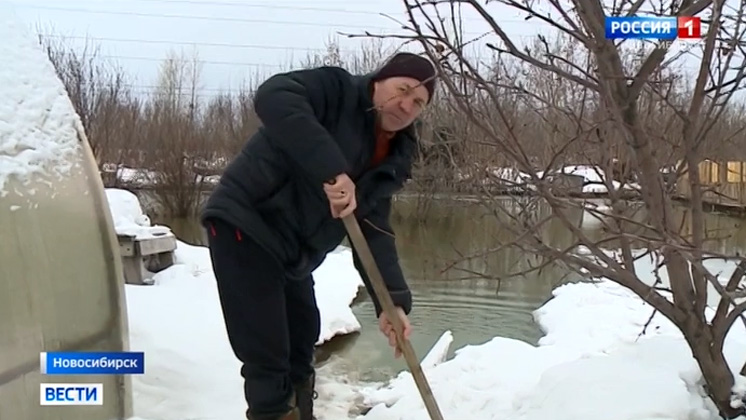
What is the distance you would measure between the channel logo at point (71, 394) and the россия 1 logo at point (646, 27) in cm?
214

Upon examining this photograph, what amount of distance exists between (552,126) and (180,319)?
132 inches

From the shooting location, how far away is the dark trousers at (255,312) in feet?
7.26

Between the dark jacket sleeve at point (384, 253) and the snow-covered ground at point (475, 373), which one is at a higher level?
the dark jacket sleeve at point (384, 253)

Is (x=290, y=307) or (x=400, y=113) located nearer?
(x=400, y=113)

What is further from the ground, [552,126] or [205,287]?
[552,126]

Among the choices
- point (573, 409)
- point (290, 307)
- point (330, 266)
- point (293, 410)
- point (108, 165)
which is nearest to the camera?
point (293, 410)

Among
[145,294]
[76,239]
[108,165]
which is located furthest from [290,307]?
[108,165]

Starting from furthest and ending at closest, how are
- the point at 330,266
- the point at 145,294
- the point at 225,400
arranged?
the point at 330,266 < the point at 145,294 < the point at 225,400

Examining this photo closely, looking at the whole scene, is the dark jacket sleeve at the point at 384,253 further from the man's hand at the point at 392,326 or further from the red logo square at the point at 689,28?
the red logo square at the point at 689,28

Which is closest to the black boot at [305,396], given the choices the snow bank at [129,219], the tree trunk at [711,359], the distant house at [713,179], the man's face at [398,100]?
the man's face at [398,100]

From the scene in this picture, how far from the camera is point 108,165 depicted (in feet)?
51.6

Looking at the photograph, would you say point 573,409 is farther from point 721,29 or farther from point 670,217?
point 721,29

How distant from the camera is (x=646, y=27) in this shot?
242cm

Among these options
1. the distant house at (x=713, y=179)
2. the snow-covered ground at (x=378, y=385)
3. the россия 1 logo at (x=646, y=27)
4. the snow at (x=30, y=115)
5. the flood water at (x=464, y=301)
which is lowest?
the flood water at (x=464, y=301)
